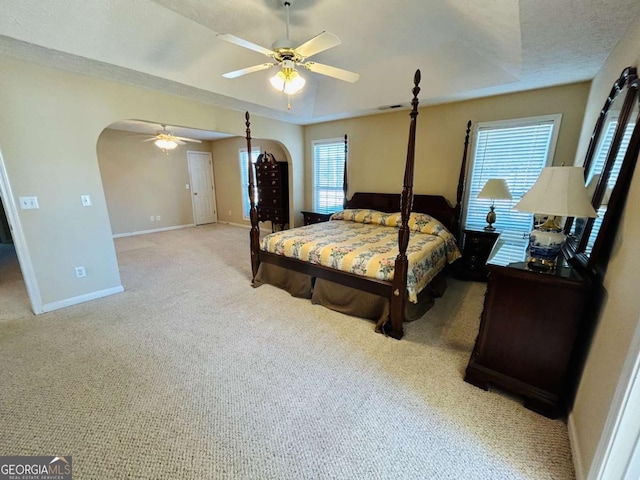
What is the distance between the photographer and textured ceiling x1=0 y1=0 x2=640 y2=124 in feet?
6.41

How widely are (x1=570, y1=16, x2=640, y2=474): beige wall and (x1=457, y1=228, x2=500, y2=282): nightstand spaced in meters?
2.09

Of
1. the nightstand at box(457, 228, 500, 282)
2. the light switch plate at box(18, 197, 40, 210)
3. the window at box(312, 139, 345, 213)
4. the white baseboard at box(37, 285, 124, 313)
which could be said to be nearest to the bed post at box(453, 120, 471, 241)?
the nightstand at box(457, 228, 500, 282)

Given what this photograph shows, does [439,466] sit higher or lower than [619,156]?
lower

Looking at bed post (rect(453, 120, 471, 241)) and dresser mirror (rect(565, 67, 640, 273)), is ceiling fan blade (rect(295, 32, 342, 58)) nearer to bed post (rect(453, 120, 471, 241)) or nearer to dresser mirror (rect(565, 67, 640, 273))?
dresser mirror (rect(565, 67, 640, 273))

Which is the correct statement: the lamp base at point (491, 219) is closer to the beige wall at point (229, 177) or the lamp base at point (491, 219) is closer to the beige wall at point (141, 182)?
the beige wall at point (229, 177)

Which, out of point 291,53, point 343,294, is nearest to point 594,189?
point 343,294

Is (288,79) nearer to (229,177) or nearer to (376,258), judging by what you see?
(376,258)

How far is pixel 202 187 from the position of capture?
755 centimetres

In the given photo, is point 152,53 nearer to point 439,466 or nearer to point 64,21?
point 64,21

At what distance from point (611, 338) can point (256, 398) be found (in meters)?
1.98

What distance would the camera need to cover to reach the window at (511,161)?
3.24m

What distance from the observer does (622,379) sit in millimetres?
1038

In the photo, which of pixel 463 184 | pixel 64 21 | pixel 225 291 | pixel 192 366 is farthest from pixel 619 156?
pixel 64 21

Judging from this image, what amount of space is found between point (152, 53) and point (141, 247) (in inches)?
154
